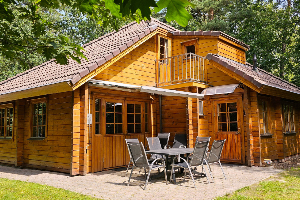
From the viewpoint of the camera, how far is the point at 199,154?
6352 millimetres

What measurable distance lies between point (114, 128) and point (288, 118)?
8109 mm

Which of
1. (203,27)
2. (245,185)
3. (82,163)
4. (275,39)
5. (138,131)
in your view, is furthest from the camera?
(203,27)

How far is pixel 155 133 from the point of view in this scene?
10336 mm

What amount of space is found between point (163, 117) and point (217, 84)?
8.05ft

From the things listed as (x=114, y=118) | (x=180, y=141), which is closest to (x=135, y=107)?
(x=114, y=118)

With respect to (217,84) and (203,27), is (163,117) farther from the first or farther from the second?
(203,27)

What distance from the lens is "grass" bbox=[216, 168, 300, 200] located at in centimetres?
512

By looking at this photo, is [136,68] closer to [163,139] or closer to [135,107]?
[135,107]

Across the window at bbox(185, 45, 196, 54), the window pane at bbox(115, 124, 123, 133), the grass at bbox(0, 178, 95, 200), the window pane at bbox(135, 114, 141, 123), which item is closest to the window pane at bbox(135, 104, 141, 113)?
the window pane at bbox(135, 114, 141, 123)

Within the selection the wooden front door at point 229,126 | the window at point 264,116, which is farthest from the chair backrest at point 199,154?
the window at point 264,116

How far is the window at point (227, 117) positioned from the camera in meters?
9.70

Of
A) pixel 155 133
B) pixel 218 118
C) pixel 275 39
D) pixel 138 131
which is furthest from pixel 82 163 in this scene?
pixel 275 39

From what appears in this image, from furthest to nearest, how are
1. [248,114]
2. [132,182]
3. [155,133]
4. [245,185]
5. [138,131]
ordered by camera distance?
[155,133] → [138,131] → [248,114] → [132,182] → [245,185]

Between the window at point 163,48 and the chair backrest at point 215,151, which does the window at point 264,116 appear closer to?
the chair backrest at point 215,151
